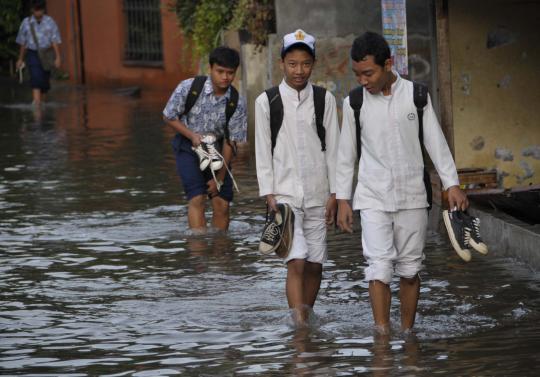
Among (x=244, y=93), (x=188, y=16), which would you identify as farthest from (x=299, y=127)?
(x=188, y=16)

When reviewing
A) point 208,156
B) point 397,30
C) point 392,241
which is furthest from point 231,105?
point 392,241

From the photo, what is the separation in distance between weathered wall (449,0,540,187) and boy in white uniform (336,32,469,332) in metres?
4.13

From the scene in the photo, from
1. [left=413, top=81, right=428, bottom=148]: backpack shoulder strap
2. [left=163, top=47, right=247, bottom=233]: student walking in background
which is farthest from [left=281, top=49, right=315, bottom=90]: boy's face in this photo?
[left=163, top=47, right=247, bottom=233]: student walking in background

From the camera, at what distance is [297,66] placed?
7641mm

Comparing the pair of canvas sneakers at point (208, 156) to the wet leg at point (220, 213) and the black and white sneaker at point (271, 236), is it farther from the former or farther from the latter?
the black and white sneaker at point (271, 236)

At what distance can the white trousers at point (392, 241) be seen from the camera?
7.32 m

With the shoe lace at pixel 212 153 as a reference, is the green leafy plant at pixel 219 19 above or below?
above

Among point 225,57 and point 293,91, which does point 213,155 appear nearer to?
point 225,57

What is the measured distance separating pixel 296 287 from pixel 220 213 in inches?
133

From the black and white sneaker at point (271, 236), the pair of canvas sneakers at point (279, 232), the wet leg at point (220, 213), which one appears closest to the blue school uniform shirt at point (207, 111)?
the wet leg at point (220, 213)

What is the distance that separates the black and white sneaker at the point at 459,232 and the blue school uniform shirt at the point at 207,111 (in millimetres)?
3610

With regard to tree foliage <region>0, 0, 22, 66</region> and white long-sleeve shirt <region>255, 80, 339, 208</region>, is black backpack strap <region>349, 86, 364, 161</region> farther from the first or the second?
tree foliage <region>0, 0, 22, 66</region>

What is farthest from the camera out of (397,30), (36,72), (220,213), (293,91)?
(36,72)

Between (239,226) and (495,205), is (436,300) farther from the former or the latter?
(239,226)
